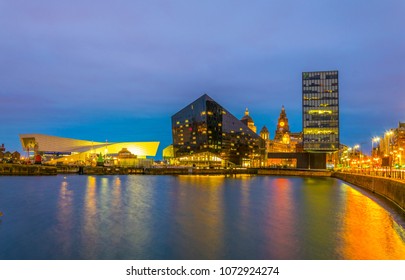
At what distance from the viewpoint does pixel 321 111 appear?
110938 mm

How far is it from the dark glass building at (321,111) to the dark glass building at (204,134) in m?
28.2

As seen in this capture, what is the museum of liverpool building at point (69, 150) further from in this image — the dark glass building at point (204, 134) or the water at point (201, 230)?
the water at point (201, 230)

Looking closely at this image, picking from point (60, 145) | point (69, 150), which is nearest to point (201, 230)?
point (69, 150)

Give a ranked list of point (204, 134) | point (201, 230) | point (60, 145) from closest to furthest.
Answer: point (201, 230), point (204, 134), point (60, 145)

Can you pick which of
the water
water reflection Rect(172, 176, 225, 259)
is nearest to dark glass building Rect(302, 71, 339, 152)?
the water

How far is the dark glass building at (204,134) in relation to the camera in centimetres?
12556

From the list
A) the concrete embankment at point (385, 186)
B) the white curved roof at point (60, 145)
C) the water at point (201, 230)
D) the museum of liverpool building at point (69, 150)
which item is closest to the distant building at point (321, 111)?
the concrete embankment at point (385, 186)

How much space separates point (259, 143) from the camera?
487 feet

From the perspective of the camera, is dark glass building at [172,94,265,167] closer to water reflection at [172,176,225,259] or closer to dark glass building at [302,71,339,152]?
dark glass building at [302,71,339,152]

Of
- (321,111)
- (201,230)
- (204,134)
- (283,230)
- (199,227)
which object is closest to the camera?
(201,230)

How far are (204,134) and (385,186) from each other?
89320 mm

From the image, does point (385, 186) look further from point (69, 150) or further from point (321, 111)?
point (69, 150)
